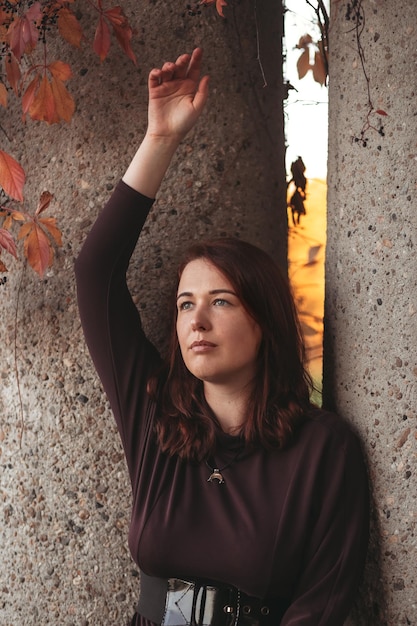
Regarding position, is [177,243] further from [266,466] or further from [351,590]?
[351,590]

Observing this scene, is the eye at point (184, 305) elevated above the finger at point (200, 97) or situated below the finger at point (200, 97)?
below

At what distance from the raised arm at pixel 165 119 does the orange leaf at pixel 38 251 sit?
244mm

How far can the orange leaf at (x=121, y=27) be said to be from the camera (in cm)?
199

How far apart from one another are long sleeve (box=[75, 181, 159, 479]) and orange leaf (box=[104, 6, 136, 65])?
325 mm

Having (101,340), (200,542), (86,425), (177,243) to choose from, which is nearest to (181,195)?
(177,243)

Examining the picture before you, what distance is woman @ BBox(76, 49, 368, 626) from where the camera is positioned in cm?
183

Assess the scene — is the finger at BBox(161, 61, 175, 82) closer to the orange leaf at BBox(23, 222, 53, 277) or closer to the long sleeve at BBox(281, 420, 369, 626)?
the orange leaf at BBox(23, 222, 53, 277)

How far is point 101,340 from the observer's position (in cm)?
202

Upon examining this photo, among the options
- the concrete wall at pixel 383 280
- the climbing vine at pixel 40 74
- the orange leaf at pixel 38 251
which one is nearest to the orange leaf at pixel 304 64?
the concrete wall at pixel 383 280

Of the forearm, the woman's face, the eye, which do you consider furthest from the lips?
the forearm

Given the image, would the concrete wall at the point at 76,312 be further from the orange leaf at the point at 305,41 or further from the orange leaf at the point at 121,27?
the orange leaf at the point at 305,41

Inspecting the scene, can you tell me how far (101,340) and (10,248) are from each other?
294 millimetres

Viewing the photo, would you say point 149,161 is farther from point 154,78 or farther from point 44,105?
point 44,105

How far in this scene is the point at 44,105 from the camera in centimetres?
199
